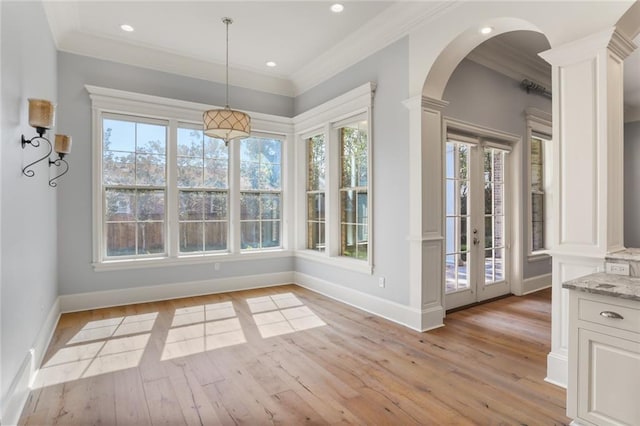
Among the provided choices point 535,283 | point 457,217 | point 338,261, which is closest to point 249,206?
point 338,261

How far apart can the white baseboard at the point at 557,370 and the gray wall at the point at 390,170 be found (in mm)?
1403

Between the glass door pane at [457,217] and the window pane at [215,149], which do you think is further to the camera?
the window pane at [215,149]

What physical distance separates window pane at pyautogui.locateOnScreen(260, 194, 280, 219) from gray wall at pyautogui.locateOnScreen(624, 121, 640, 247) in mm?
7463

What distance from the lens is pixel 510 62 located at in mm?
4648

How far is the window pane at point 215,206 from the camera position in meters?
5.09

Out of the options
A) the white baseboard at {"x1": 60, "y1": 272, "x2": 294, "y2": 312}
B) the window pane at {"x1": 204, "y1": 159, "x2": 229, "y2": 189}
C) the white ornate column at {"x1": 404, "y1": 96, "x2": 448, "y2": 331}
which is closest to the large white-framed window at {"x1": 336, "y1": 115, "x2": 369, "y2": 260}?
the white ornate column at {"x1": 404, "y1": 96, "x2": 448, "y2": 331}

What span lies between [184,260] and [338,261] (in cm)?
220

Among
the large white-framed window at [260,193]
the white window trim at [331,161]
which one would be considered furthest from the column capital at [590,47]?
the large white-framed window at [260,193]

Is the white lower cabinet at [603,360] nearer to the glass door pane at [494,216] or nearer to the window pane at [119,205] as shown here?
the glass door pane at [494,216]

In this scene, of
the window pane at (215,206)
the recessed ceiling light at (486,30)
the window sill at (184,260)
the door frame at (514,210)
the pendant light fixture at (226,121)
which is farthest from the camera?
the window pane at (215,206)

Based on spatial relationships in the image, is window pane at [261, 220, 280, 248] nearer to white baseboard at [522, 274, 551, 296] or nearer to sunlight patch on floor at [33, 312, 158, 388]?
sunlight patch on floor at [33, 312, 158, 388]

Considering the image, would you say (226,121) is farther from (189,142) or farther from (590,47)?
(590,47)

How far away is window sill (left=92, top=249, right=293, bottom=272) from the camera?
14.4 ft

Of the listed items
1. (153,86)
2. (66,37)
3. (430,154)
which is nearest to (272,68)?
(153,86)
